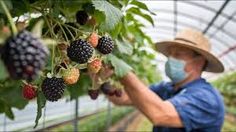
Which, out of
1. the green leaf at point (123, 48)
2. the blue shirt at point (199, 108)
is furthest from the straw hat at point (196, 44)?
the green leaf at point (123, 48)

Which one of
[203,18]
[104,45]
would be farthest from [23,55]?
[203,18]

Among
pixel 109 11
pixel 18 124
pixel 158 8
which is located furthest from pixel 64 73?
pixel 158 8

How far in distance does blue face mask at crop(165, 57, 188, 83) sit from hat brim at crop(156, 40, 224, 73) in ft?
0.51

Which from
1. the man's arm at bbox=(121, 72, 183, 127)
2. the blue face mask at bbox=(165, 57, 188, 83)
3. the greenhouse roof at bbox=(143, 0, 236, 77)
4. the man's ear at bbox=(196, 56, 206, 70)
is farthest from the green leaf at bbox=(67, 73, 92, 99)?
the greenhouse roof at bbox=(143, 0, 236, 77)

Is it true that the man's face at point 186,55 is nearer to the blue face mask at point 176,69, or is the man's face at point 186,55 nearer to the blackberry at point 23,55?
the blue face mask at point 176,69

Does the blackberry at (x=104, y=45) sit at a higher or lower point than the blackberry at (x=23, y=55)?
lower

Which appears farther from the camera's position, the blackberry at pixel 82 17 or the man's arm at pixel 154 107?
the man's arm at pixel 154 107

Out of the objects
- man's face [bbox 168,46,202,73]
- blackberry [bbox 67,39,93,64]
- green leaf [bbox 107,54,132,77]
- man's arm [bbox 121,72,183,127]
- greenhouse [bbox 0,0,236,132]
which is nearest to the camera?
greenhouse [bbox 0,0,236,132]

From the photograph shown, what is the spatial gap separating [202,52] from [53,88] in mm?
2789

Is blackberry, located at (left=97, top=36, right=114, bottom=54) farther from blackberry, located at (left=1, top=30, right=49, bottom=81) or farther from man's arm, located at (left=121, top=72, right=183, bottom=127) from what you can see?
man's arm, located at (left=121, top=72, right=183, bottom=127)

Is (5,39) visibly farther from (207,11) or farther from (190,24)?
(190,24)

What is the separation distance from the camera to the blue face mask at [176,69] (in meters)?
3.60

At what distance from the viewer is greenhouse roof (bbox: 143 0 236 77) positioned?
11.9m

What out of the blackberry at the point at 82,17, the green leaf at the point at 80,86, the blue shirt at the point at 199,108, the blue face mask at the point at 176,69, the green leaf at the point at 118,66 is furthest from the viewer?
the blue face mask at the point at 176,69
